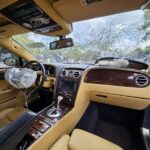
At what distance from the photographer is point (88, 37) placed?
6.61ft

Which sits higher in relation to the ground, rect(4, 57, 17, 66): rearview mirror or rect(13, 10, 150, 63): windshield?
rect(13, 10, 150, 63): windshield

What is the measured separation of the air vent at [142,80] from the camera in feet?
4.75

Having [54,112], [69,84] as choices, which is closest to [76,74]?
[69,84]

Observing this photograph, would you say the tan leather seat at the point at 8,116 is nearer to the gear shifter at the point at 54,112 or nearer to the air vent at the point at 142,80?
the gear shifter at the point at 54,112

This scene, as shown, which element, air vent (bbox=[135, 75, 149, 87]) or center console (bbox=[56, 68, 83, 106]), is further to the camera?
center console (bbox=[56, 68, 83, 106])

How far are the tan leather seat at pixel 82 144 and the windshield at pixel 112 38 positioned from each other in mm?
1111

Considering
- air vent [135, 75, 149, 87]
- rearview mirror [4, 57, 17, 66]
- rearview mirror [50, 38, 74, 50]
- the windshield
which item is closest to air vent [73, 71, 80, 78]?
the windshield

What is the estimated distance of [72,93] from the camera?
179 centimetres

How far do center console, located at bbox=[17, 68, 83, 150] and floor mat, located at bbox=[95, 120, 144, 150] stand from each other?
2.18ft

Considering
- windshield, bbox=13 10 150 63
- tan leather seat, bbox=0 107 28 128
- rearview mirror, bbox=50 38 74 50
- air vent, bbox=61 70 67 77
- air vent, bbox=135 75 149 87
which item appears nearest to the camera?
air vent, bbox=135 75 149 87

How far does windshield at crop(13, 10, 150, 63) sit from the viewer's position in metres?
1.69

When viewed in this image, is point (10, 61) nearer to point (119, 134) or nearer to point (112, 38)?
point (112, 38)

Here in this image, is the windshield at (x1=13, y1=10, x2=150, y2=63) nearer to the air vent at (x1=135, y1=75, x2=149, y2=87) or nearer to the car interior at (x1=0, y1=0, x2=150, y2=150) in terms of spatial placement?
the car interior at (x1=0, y1=0, x2=150, y2=150)

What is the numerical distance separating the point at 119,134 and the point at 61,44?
158cm
